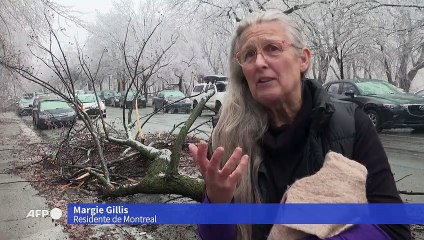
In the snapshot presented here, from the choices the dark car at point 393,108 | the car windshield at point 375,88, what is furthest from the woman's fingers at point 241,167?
the car windshield at point 375,88

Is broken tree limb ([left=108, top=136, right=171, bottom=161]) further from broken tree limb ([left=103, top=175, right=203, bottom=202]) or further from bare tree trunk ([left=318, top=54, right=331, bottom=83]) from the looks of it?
bare tree trunk ([left=318, top=54, right=331, bottom=83])

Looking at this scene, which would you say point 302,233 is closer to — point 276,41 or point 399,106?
point 276,41

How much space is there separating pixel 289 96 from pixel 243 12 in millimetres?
16693

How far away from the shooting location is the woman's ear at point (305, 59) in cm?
150

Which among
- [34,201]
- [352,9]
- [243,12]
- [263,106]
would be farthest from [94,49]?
[263,106]

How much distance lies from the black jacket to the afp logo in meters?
2.42

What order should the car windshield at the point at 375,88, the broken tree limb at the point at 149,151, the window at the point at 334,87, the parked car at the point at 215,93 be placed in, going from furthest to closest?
the window at the point at 334,87 → the car windshield at the point at 375,88 → the broken tree limb at the point at 149,151 → the parked car at the point at 215,93

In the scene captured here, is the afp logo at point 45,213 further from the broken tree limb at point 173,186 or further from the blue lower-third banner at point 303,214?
the blue lower-third banner at point 303,214

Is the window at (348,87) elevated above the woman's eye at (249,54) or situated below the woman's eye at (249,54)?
below

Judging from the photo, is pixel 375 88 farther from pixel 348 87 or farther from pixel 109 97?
pixel 109 97

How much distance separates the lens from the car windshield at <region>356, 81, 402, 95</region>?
10508 millimetres

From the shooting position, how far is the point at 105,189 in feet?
13.8

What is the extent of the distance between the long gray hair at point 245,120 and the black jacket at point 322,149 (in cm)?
3

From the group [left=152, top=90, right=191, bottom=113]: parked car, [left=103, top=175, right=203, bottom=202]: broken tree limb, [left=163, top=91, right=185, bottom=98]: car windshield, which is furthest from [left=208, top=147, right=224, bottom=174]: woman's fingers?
[left=163, top=91, right=185, bottom=98]: car windshield
